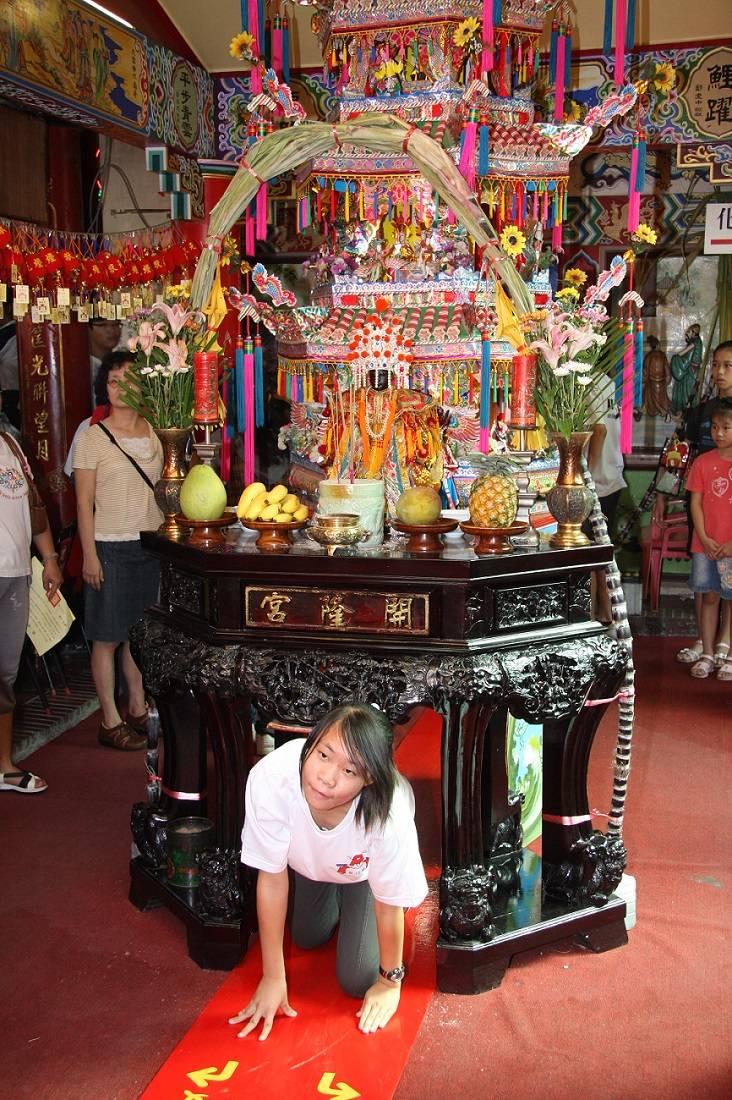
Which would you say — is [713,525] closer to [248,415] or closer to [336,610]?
[248,415]

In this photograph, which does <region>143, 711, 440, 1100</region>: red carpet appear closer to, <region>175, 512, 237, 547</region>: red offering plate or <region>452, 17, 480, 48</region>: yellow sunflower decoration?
<region>175, 512, 237, 547</region>: red offering plate

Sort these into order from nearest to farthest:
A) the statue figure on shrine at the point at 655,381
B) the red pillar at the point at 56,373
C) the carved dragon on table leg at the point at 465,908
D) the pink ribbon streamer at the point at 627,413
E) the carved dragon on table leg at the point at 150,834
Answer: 1. the carved dragon on table leg at the point at 465,908
2. the carved dragon on table leg at the point at 150,834
3. the pink ribbon streamer at the point at 627,413
4. the red pillar at the point at 56,373
5. the statue figure on shrine at the point at 655,381

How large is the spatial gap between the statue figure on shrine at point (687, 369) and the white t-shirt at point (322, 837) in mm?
6036

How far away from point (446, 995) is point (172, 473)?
148 centimetres

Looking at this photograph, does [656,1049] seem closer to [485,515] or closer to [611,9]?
[485,515]

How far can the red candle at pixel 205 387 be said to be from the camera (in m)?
2.96

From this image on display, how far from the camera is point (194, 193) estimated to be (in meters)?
5.32

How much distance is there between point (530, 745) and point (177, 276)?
3.07 metres

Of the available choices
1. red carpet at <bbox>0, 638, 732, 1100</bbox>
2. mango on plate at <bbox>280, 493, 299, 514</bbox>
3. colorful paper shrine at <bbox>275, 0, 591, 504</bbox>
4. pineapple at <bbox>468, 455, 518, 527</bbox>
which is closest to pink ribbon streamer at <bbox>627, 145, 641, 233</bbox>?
colorful paper shrine at <bbox>275, 0, 591, 504</bbox>

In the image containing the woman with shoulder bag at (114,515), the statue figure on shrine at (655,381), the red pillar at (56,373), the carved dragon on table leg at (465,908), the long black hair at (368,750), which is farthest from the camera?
the statue figure on shrine at (655,381)

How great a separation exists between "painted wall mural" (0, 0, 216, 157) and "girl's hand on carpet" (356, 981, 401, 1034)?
10.6 feet

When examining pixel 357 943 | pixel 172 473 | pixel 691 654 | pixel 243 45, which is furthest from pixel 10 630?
pixel 691 654

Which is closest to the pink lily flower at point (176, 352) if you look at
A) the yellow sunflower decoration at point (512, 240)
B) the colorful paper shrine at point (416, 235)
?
the colorful paper shrine at point (416, 235)

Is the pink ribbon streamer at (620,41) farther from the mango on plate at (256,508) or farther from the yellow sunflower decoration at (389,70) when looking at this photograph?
the mango on plate at (256,508)
